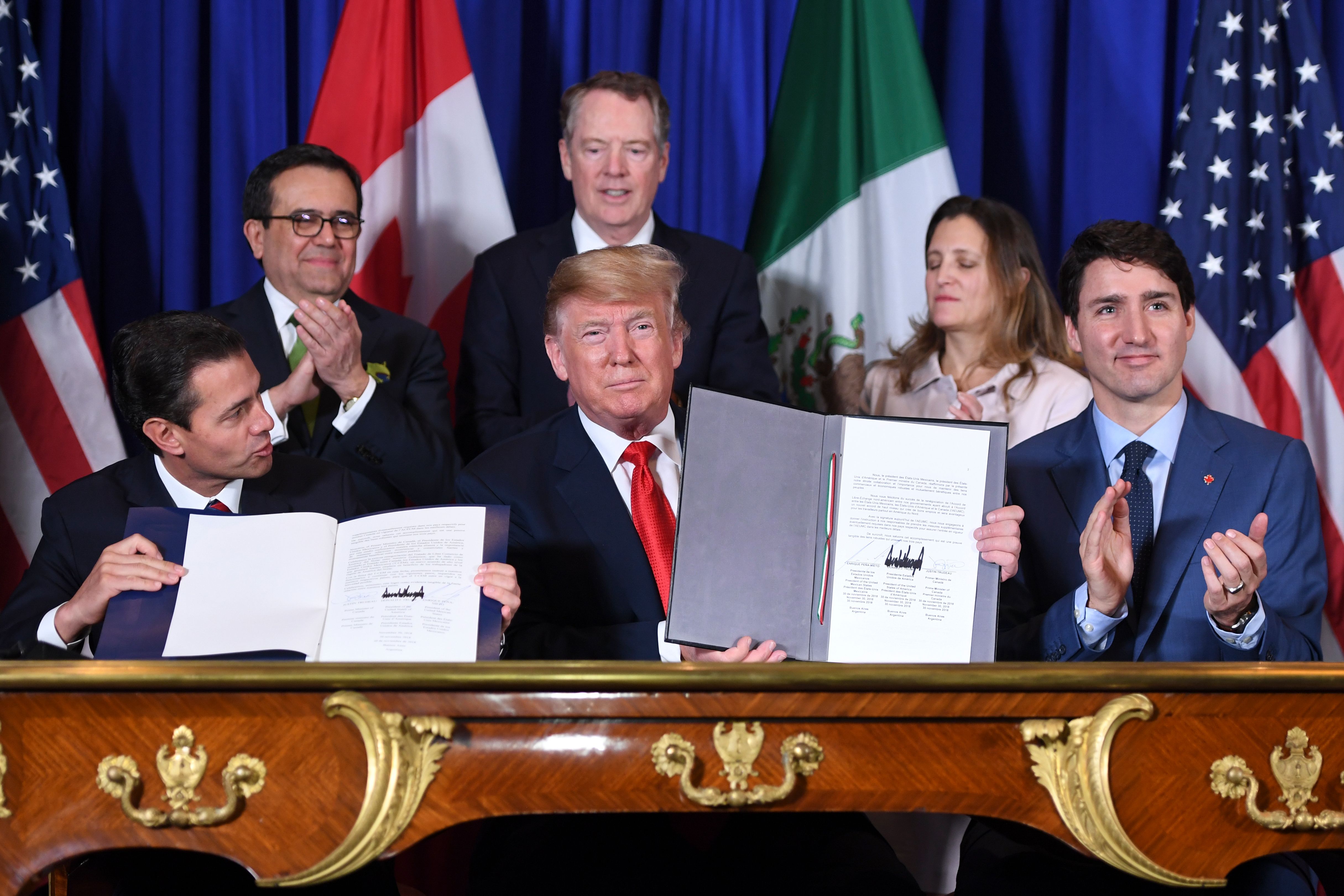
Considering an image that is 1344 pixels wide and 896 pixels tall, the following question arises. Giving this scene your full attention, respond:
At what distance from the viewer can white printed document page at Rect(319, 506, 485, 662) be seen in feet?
6.53

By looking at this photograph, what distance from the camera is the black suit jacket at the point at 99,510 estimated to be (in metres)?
2.37

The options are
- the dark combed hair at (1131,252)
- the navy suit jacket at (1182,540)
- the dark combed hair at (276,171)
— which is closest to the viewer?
the navy suit jacket at (1182,540)

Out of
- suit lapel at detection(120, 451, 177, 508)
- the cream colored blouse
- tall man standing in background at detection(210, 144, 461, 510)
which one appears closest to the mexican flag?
the cream colored blouse

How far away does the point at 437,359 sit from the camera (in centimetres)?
344

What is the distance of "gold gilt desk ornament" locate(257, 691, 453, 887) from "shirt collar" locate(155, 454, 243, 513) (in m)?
0.92

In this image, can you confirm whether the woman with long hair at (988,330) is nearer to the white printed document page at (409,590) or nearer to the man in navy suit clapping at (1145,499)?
the man in navy suit clapping at (1145,499)

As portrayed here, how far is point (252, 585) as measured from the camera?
81.9 inches

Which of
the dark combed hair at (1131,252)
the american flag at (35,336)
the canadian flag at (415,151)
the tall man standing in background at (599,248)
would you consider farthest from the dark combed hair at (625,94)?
the american flag at (35,336)

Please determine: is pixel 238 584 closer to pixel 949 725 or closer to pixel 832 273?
pixel 949 725

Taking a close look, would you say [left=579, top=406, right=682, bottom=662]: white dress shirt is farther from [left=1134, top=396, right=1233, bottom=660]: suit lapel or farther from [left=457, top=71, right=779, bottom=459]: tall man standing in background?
[left=1134, top=396, right=1233, bottom=660]: suit lapel

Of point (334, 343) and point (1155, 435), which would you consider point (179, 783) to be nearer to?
point (334, 343)

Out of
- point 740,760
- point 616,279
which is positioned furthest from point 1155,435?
point 740,760

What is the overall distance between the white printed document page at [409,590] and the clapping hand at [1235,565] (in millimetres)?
1210

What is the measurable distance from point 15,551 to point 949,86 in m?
3.39
